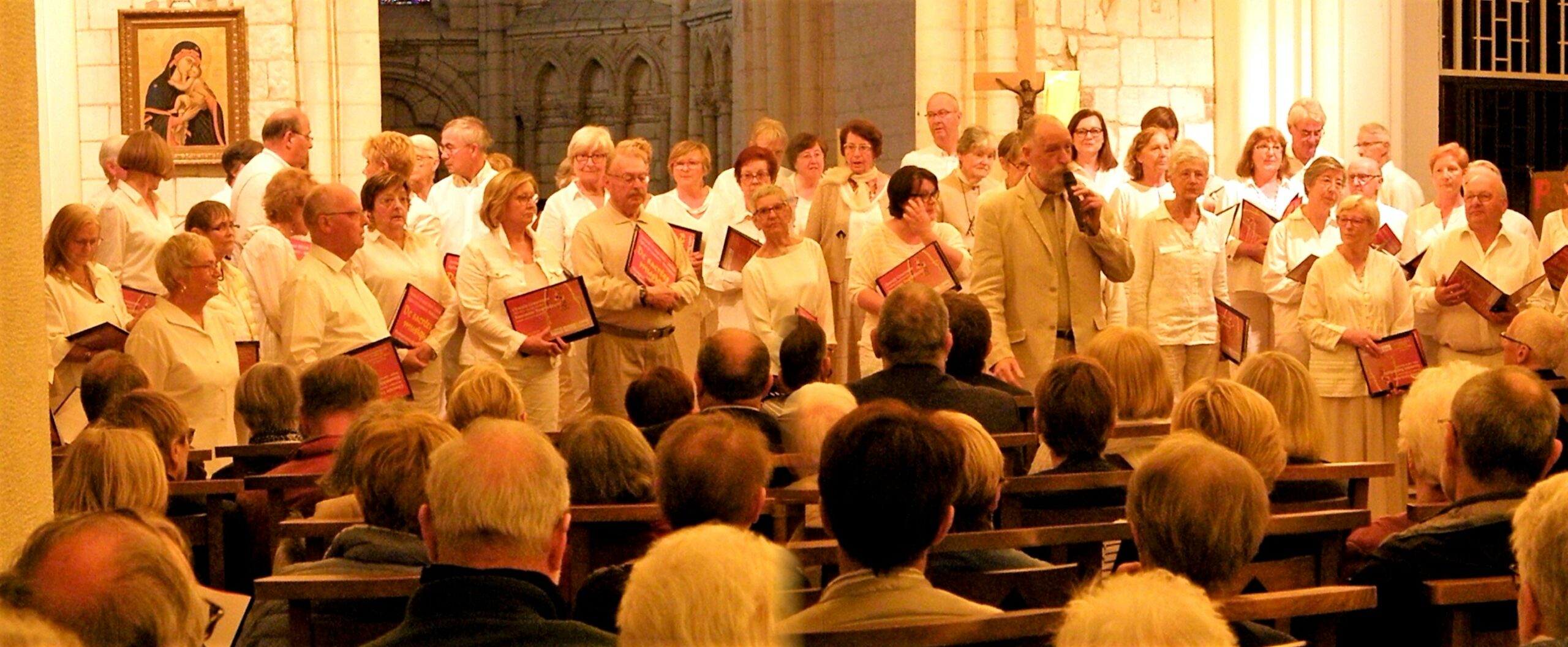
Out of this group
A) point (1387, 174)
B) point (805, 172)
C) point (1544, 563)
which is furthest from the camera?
point (1387, 174)

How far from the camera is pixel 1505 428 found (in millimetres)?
3971

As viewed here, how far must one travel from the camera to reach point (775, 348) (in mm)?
8633

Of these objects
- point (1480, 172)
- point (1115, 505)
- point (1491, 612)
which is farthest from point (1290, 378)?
point (1480, 172)

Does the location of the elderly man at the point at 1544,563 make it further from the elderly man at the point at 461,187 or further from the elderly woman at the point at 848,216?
the elderly man at the point at 461,187

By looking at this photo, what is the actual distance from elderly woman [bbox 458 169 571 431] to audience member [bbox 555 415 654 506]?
135 inches

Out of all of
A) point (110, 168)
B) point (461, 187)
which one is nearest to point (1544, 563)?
point (461, 187)

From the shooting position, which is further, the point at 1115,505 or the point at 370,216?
the point at 370,216

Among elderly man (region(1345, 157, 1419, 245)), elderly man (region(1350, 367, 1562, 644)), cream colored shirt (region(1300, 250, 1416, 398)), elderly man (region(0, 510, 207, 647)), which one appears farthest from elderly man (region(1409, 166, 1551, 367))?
elderly man (region(0, 510, 207, 647))

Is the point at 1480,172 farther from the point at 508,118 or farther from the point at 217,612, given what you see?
the point at 508,118

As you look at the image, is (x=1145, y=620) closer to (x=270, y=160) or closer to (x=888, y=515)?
(x=888, y=515)

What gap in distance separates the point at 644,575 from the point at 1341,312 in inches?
266

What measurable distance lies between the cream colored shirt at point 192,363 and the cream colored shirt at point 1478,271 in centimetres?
529

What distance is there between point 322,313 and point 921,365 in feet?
8.47

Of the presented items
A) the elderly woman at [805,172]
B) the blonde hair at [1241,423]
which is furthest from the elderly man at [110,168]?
the blonde hair at [1241,423]
